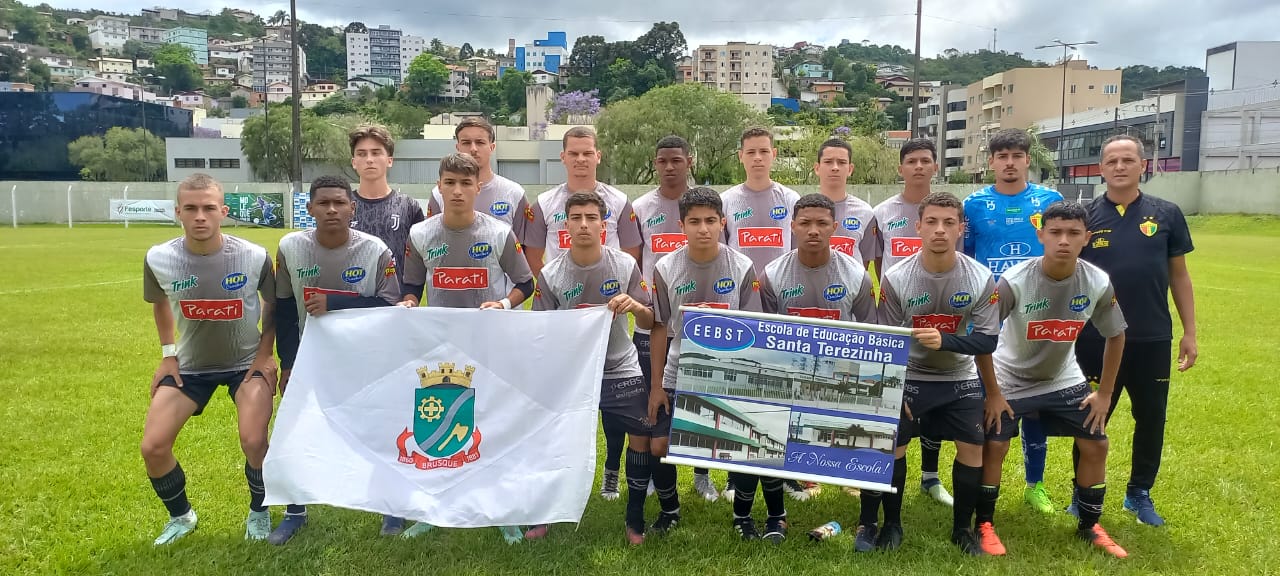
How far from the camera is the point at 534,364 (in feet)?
14.3

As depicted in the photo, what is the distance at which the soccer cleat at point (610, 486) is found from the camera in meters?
5.25

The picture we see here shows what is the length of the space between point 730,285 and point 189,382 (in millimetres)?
3115

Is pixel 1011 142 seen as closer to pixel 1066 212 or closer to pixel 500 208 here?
pixel 1066 212

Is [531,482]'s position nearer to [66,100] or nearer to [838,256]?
[838,256]

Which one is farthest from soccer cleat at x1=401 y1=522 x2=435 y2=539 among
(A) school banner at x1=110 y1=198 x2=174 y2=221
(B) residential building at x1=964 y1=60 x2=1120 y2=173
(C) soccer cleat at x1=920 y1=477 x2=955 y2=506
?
(B) residential building at x1=964 y1=60 x2=1120 y2=173

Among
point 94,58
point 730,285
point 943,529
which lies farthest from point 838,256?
point 94,58

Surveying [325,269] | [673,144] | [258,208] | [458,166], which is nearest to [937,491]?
[673,144]

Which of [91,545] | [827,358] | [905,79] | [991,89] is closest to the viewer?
[827,358]

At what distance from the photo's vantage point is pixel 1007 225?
16.7 feet

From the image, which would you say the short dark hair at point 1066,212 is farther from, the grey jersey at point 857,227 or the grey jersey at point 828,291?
the grey jersey at point 857,227

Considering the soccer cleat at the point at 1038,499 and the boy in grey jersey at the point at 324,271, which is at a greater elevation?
the boy in grey jersey at the point at 324,271

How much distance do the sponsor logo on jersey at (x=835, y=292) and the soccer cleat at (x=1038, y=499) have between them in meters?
2.04

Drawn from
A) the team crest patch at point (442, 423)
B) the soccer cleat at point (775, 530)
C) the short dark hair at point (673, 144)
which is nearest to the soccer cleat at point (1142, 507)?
the soccer cleat at point (775, 530)

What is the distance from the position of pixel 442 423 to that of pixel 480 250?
1093mm
